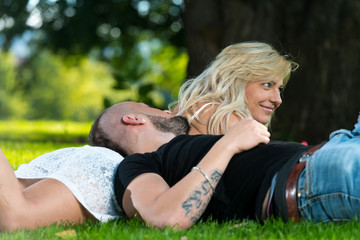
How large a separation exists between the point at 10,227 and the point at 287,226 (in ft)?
5.04

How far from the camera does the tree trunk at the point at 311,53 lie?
8.74 meters

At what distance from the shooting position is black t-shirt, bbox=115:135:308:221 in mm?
2996

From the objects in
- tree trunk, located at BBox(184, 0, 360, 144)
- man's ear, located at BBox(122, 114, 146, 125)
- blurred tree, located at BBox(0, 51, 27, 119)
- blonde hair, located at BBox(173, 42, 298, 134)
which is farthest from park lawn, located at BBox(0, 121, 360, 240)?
blurred tree, located at BBox(0, 51, 27, 119)

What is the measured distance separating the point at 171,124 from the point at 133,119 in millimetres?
352

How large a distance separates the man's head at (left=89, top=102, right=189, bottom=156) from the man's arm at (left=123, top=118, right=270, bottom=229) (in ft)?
3.10

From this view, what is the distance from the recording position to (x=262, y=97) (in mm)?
5305

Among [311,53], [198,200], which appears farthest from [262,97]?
[311,53]

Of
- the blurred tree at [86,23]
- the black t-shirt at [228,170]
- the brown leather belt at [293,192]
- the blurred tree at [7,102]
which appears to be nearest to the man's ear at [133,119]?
the black t-shirt at [228,170]

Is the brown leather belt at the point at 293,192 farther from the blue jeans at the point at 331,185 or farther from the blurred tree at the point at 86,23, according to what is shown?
the blurred tree at the point at 86,23

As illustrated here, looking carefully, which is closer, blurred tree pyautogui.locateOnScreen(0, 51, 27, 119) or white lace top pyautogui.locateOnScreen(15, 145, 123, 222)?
white lace top pyautogui.locateOnScreen(15, 145, 123, 222)

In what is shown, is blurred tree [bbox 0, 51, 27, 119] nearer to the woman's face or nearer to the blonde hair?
the blonde hair

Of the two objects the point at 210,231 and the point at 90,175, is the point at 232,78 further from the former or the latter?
the point at 210,231

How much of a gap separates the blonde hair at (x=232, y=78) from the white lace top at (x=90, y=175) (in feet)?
4.99

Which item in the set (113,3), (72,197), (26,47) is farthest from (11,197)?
(26,47)
